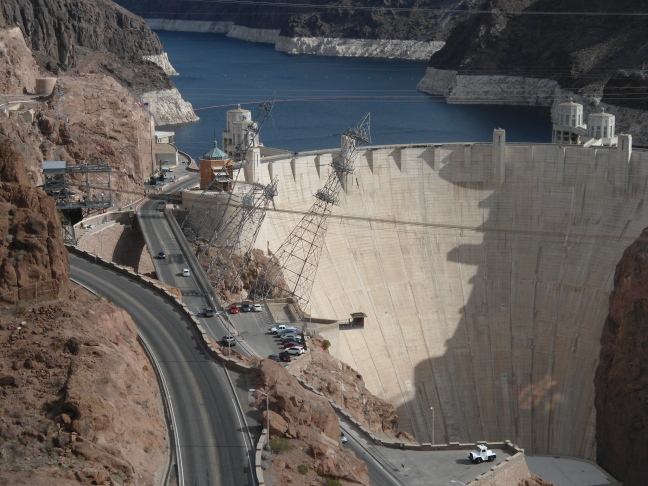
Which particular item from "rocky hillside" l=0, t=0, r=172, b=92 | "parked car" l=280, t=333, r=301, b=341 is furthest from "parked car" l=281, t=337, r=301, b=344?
"rocky hillside" l=0, t=0, r=172, b=92

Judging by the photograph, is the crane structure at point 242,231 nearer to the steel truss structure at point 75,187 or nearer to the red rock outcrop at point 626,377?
the steel truss structure at point 75,187

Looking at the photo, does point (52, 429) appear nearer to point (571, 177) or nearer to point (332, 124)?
point (571, 177)

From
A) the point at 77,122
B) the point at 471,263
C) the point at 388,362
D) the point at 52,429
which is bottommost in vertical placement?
the point at 388,362

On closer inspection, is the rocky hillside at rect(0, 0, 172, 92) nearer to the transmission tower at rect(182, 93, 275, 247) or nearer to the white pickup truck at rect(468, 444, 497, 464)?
the transmission tower at rect(182, 93, 275, 247)

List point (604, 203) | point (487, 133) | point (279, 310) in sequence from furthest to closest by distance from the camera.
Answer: point (487, 133)
point (604, 203)
point (279, 310)

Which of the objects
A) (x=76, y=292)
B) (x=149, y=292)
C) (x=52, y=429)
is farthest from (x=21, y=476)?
(x=149, y=292)

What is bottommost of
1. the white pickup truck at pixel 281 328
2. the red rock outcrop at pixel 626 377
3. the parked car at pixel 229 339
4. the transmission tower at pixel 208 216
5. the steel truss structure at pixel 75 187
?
the red rock outcrop at pixel 626 377

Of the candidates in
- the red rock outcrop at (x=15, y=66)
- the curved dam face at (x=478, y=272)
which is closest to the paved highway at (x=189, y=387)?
the curved dam face at (x=478, y=272)
